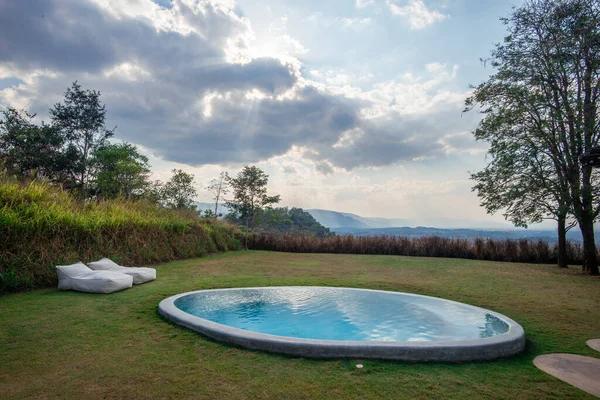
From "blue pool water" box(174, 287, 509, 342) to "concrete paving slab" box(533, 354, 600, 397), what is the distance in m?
0.68

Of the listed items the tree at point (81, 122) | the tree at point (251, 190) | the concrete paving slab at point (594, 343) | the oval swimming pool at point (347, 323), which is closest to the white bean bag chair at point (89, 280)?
the oval swimming pool at point (347, 323)

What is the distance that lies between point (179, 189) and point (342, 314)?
14149mm

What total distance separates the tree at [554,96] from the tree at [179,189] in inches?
538

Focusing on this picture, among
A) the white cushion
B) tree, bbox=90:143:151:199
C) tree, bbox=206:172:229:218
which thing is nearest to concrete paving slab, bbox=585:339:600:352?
the white cushion

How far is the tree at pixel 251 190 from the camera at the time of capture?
15922 mm

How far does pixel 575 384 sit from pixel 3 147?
18205mm

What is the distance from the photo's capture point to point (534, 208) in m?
9.51

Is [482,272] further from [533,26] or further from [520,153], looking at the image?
[533,26]

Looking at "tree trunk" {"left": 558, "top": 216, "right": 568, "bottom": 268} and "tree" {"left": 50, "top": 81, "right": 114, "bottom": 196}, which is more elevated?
"tree" {"left": 50, "top": 81, "right": 114, "bottom": 196}

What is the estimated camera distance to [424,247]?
13.2 metres

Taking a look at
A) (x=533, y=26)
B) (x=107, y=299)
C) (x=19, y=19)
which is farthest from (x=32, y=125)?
(x=533, y=26)

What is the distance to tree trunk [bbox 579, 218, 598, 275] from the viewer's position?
8609mm

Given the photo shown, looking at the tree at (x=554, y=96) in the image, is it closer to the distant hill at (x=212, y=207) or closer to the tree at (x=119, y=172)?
the distant hill at (x=212, y=207)

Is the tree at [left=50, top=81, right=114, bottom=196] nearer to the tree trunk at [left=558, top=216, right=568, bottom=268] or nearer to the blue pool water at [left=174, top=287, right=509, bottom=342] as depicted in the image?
the blue pool water at [left=174, top=287, right=509, bottom=342]
